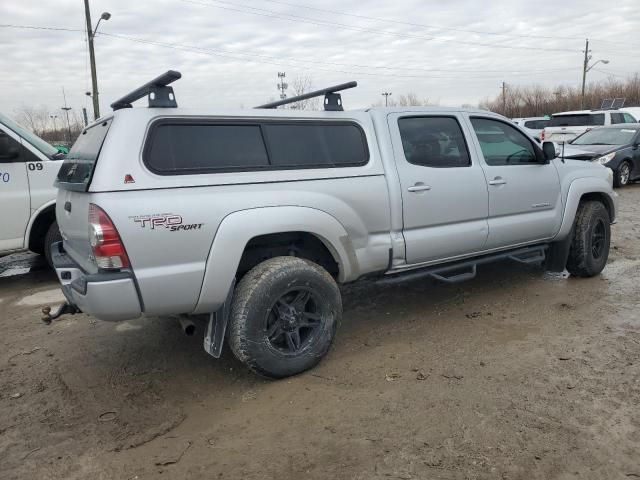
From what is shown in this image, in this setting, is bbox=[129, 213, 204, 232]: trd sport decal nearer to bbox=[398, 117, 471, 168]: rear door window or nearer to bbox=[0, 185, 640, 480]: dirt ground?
bbox=[0, 185, 640, 480]: dirt ground

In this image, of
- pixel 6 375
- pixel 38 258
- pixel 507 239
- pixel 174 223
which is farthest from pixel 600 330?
pixel 38 258

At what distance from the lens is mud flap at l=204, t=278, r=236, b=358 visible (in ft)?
11.6

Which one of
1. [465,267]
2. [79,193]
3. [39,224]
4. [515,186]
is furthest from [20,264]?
[515,186]

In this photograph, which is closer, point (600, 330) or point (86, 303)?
point (86, 303)

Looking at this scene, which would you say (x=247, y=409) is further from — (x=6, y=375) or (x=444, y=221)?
(x=444, y=221)

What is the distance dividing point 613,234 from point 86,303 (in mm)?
7671

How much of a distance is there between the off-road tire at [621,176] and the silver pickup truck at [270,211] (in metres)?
9.88

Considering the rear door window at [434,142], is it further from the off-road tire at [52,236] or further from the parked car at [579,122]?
the parked car at [579,122]

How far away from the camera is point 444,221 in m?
4.49

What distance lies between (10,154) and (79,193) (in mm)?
3690

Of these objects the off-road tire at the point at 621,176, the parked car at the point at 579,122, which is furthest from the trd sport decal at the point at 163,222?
the parked car at the point at 579,122

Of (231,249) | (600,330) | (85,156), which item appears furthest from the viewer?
(600,330)

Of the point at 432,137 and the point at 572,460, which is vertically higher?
the point at 432,137

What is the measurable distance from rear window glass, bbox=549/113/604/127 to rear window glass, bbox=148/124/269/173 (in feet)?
57.4
